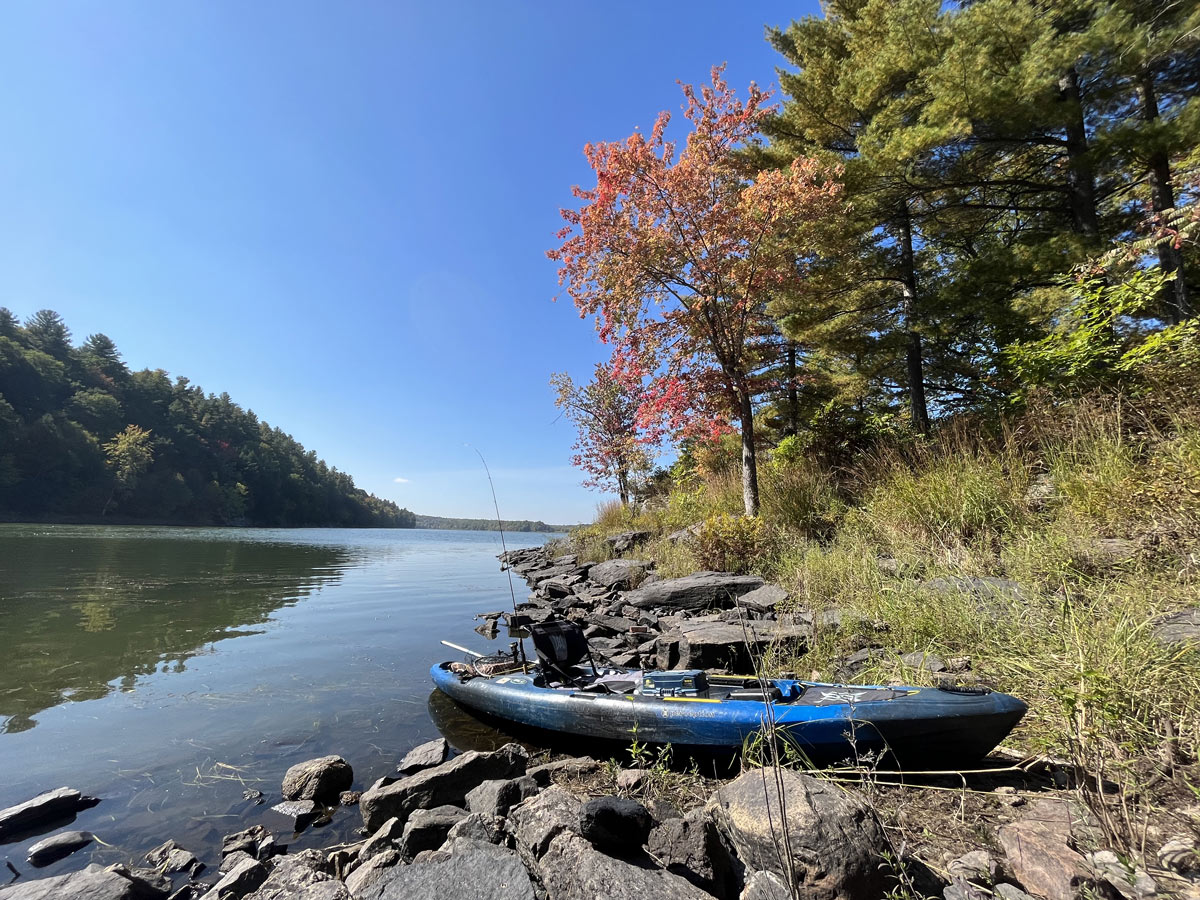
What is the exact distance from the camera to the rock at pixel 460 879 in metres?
2.13

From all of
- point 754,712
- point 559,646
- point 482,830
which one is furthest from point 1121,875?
point 559,646

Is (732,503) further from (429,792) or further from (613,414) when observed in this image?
(613,414)

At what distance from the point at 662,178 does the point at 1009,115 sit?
17.4 ft

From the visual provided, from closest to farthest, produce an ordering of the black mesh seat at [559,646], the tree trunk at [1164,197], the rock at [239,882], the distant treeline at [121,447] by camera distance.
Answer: the rock at [239,882] → the black mesh seat at [559,646] → the tree trunk at [1164,197] → the distant treeline at [121,447]

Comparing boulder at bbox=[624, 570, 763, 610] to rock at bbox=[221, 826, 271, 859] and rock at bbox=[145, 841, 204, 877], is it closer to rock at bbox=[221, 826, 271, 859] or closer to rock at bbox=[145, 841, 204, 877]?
rock at bbox=[221, 826, 271, 859]

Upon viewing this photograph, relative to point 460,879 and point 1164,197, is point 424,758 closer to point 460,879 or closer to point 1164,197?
point 460,879

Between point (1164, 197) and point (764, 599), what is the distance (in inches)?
340

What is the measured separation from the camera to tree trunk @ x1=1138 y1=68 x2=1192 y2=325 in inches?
264

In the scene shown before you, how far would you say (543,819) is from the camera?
2.64m

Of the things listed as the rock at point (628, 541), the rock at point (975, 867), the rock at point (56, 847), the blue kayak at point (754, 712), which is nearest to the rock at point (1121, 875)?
the rock at point (975, 867)

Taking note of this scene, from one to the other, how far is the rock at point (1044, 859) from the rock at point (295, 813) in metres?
4.29

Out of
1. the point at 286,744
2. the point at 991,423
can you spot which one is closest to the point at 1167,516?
the point at 991,423

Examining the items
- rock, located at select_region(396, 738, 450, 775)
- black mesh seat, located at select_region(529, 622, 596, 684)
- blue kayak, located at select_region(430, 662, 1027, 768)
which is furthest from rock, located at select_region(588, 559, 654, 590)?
rock, located at select_region(396, 738, 450, 775)

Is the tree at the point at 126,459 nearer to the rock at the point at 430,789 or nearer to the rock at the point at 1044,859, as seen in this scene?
the rock at the point at 430,789
